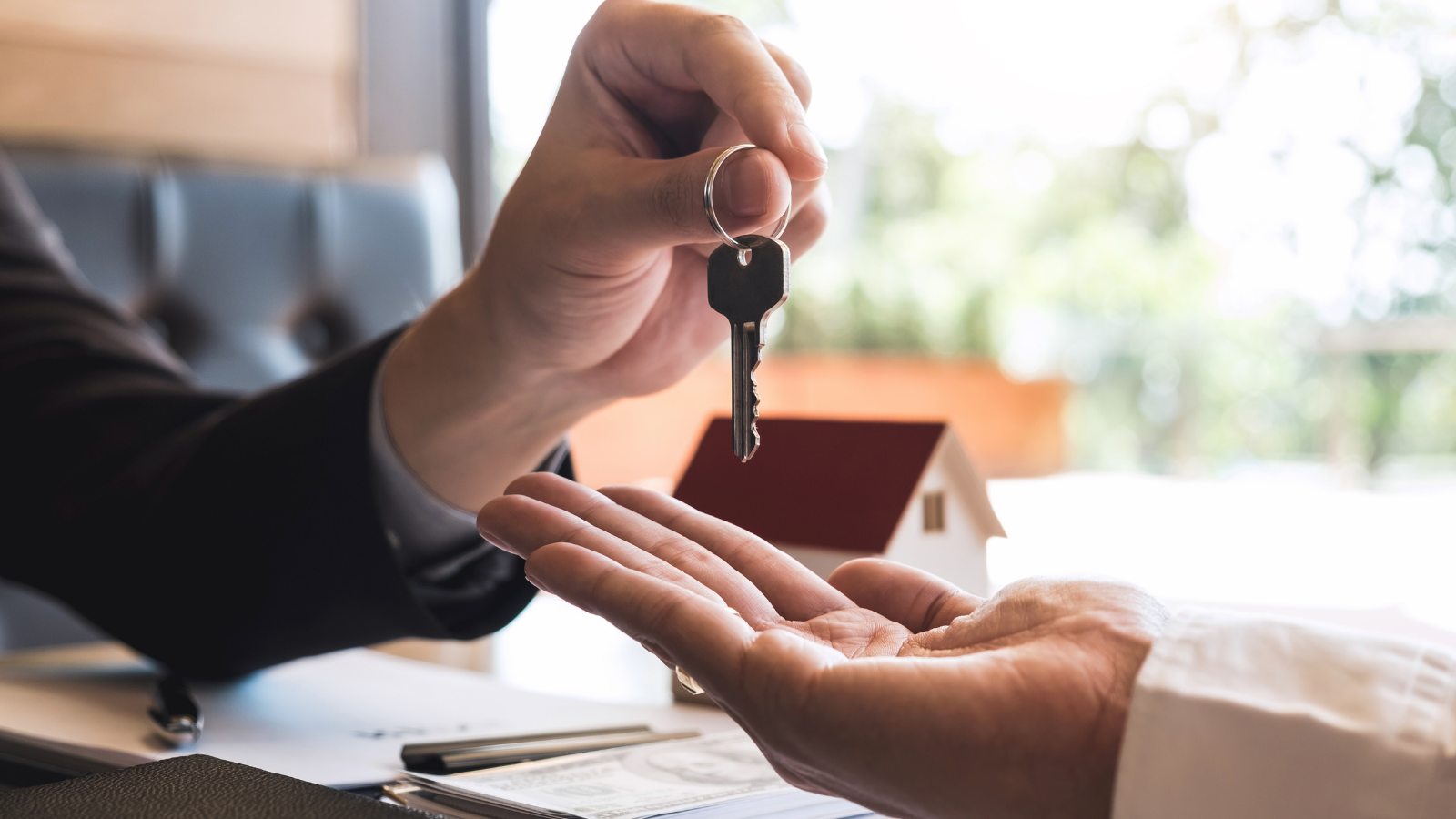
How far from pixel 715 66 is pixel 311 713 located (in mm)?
519

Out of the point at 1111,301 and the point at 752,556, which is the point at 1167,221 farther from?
the point at 752,556

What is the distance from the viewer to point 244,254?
1660 mm

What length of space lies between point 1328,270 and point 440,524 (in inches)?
157

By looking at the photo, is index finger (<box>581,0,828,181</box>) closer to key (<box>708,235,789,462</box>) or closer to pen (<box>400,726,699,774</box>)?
key (<box>708,235,789,462</box>)

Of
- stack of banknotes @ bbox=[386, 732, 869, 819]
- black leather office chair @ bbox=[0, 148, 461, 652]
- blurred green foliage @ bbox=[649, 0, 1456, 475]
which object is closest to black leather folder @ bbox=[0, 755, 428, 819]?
stack of banknotes @ bbox=[386, 732, 869, 819]

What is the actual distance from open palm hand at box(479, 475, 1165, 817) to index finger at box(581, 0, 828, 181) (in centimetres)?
22

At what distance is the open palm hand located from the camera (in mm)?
387

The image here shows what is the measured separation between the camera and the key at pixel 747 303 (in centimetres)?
57

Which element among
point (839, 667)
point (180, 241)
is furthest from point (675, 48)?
point (180, 241)

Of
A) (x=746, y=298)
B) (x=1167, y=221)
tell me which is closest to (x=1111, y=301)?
(x=1167, y=221)

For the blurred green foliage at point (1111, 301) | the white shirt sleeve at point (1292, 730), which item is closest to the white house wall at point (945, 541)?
the white shirt sleeve at point (1292, 730)

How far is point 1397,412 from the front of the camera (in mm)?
3680

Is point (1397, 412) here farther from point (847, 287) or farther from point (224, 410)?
point (224, 410)

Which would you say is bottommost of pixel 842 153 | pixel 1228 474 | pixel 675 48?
pixel 1228 474
